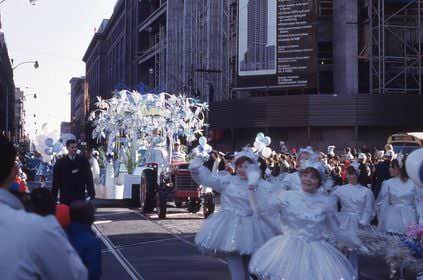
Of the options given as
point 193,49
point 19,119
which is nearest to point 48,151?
point 193,49

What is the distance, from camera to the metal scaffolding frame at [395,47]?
132 ft

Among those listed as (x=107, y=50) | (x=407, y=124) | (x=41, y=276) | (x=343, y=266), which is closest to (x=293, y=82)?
(x=407, y=124)

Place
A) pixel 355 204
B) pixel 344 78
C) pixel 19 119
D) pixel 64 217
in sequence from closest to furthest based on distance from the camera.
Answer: pixel 64 217, pixel 355 204, pixel 344 78, pixel 19 119

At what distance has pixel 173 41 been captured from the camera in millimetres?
60812

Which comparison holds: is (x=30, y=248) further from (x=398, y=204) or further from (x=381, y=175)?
(x=381, y=175)

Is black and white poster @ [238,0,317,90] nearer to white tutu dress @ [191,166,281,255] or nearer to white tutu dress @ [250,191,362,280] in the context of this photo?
white tutu dress @ [191,166,281,255]

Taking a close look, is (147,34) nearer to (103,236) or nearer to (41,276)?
(103,236)

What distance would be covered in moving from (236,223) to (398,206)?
363 cm

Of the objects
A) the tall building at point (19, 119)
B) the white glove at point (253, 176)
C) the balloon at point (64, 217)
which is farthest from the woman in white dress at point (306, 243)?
the tall building at point (19, 119)

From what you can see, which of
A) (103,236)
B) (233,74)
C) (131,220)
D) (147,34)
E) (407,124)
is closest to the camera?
(103,236)

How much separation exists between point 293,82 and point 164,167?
883 inches

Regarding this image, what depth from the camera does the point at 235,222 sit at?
814cm

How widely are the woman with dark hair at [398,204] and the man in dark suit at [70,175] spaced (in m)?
4.69

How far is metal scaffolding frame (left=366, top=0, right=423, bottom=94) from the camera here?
40.3 meters
